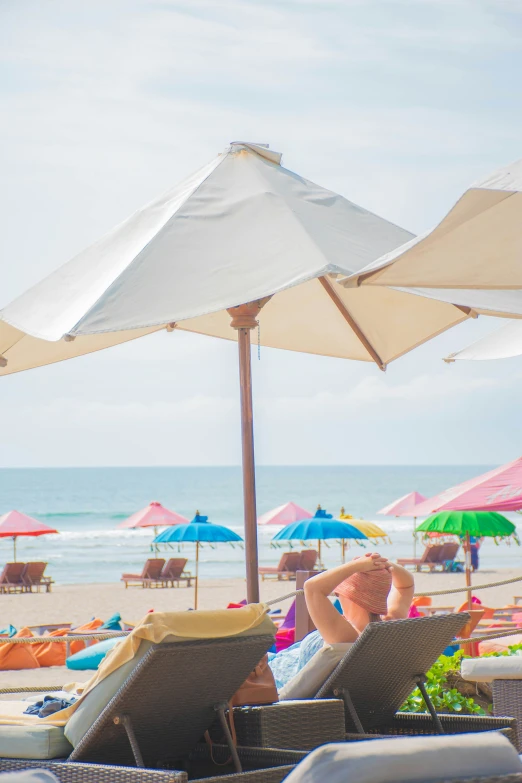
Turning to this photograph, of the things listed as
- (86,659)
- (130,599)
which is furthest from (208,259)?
(130,599)

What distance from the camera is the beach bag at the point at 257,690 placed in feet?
11.4

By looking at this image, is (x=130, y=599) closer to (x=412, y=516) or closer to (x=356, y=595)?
(x=412, y=516)

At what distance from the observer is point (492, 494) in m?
8.80

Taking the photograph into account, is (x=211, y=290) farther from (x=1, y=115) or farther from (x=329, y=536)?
(x=329, y=536)

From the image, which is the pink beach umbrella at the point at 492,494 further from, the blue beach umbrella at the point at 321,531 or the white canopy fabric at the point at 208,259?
the blue beach umbrella at the point at 321,531

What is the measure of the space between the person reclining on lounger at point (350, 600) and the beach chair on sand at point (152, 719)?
537mm

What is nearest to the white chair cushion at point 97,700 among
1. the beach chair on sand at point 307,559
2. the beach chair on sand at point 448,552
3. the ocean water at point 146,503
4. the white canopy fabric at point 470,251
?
the white canopy fabric at point 470,251

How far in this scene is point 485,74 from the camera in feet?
34.4

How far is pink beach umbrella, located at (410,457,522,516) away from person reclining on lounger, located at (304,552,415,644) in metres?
4.55

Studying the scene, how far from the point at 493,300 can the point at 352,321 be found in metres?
1.92

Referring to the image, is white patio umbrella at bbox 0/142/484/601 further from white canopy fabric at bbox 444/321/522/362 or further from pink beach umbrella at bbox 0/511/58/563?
pink beach umbrella at bbox 0/511/58/563

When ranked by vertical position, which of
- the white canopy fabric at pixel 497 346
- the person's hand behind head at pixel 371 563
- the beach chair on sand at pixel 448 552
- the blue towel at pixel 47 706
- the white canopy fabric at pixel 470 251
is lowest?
the beach chair on sand at pixel 448 552

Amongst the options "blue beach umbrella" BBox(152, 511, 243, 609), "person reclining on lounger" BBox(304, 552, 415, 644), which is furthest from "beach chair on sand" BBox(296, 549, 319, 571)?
"person reclining on lounger" BBox(304, 552, 415, 644)

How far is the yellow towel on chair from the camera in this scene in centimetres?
296
